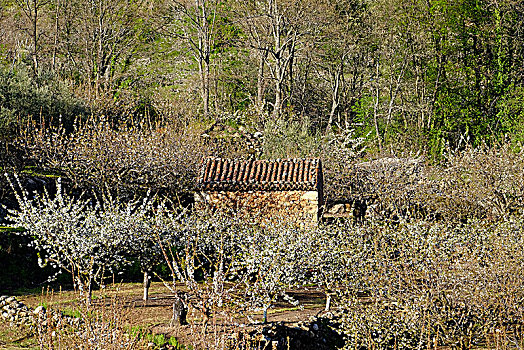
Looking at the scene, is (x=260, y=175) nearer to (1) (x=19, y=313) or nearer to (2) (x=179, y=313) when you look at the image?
(2) (x=179, y=313)

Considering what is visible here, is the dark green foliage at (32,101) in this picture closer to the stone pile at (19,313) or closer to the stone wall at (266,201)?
the stone wall at (266,201)

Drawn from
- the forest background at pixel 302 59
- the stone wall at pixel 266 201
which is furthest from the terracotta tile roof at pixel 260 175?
the forest background at pixel 302 59

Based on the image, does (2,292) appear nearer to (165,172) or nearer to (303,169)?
(165,172)

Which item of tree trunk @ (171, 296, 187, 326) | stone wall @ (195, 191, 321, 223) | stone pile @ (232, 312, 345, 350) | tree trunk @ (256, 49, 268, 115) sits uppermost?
tree trunk @ (256, 49, 268, 115)

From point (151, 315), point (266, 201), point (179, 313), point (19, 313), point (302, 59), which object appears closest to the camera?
point (179, 313)

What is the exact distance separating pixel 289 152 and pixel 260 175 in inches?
160

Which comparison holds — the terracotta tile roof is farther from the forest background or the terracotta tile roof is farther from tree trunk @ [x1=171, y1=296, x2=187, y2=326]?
tree trunk @ [x1=171, y1=296, x2=187, y2=326]

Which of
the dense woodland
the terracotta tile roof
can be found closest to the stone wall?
the terracotta tile roof

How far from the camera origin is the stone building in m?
14.3

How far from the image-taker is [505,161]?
47.2 ft

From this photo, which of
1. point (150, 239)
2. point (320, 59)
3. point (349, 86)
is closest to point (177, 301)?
point (150, 239)

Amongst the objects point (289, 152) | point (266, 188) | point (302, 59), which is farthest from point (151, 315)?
point (302, 59)

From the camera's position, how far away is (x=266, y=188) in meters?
14.3

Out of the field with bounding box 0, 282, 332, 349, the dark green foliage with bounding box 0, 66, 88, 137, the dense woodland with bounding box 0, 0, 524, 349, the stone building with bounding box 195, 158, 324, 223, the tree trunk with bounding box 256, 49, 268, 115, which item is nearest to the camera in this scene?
the field with bounding box 0, 282, 332, 349
